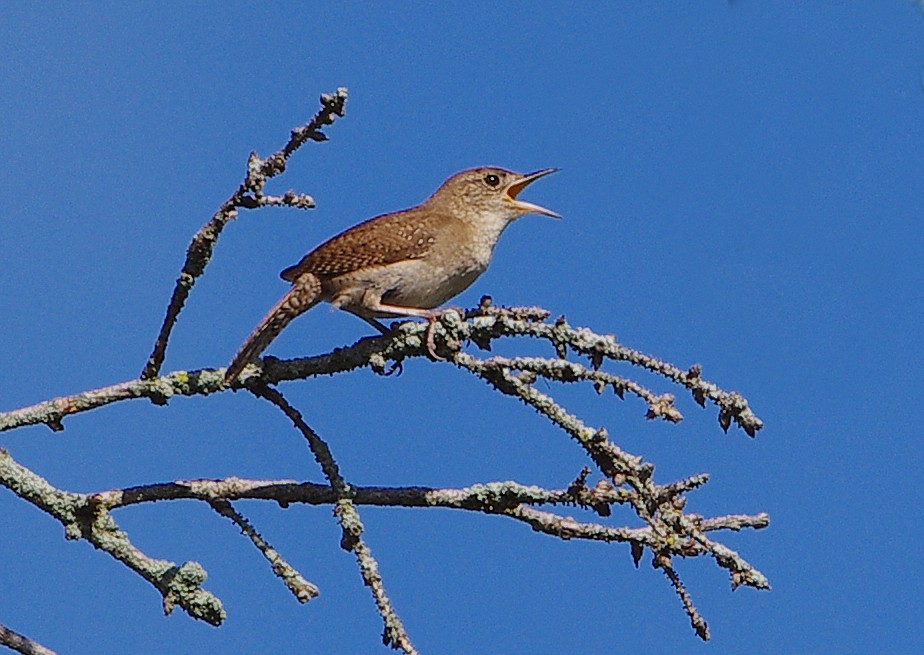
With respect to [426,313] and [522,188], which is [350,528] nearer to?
[426,313]

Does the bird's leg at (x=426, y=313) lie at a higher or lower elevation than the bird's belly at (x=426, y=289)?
lower

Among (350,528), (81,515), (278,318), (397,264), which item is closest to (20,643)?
(81,515)

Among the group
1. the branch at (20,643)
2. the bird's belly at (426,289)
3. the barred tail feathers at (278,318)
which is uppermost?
the bird's belly at (426,289)

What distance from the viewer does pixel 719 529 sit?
113 inches

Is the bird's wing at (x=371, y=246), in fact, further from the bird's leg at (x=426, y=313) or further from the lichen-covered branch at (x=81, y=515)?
the lichen-covered branch at (x=81, y=515)

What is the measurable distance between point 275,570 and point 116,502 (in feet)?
1.50

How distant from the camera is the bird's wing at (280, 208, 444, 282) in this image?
490cm

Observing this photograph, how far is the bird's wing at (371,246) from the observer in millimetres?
4902

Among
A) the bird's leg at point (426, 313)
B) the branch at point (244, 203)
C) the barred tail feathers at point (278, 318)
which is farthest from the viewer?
the barred tail feathers at point (278, 318)

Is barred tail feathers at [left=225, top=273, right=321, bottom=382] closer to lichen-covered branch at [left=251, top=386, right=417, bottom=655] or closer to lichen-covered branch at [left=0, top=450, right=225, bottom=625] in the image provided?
lichen-covered branch at [left=251, top=386, right=417, bottom=655]

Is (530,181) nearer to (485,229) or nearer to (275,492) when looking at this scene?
(485,229)

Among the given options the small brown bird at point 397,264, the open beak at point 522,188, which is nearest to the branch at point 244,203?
the small brown bird at point 397,264

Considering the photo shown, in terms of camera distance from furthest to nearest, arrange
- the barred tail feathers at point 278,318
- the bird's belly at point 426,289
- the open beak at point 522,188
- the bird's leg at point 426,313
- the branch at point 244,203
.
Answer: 1. the open beak at point 522,188
2. the bird's belly at point 426,289
3. the barred tail feathers at point 278,318
4. the bird's leg at point 426,313
5. the branch at point 244,203

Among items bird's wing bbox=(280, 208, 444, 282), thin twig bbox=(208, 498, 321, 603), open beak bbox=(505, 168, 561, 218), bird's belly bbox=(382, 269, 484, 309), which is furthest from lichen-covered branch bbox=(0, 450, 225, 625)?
open beak bbox=(505, 168, 561, 218)
